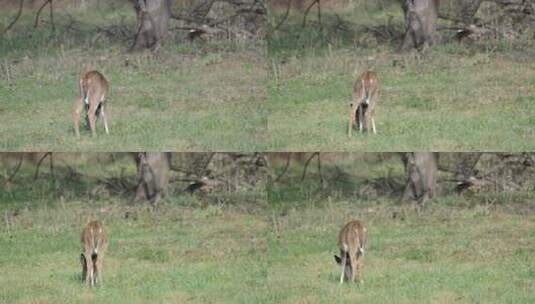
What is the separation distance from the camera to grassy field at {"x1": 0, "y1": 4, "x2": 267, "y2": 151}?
973 centimetres

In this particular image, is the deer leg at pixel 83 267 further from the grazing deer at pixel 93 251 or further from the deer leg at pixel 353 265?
the deer leg at pixel 353 265

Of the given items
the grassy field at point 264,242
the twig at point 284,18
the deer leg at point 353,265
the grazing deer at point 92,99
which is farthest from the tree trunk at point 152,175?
the deer leg at point 353,265

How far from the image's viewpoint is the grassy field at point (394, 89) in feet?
31.0

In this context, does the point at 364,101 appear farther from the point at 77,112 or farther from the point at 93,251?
the point at 93,251

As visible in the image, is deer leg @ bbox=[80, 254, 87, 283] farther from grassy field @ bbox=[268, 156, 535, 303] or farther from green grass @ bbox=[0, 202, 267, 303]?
grassy field @ bbox=[268, 156, 535, 303]

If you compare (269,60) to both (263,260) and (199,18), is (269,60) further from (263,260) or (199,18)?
(263,260)

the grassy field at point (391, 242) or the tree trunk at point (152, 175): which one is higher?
the tree trunk at point (152, 175)

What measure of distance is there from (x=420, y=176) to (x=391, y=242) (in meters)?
0.55

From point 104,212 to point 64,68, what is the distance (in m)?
1.15

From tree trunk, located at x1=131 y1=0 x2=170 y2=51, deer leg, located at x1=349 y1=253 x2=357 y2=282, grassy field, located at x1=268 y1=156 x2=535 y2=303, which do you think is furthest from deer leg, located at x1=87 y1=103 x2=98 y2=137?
deer leg, located at x1=349 y1=253 x2=357 y2=282

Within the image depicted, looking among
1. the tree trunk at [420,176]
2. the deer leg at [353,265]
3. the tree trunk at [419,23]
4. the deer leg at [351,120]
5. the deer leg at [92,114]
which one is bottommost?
the deer leg at [353,265]

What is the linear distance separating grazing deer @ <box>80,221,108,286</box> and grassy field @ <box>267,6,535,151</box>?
4.98 feet

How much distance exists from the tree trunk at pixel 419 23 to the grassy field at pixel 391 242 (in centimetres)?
91

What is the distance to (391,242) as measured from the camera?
32.4 ft
